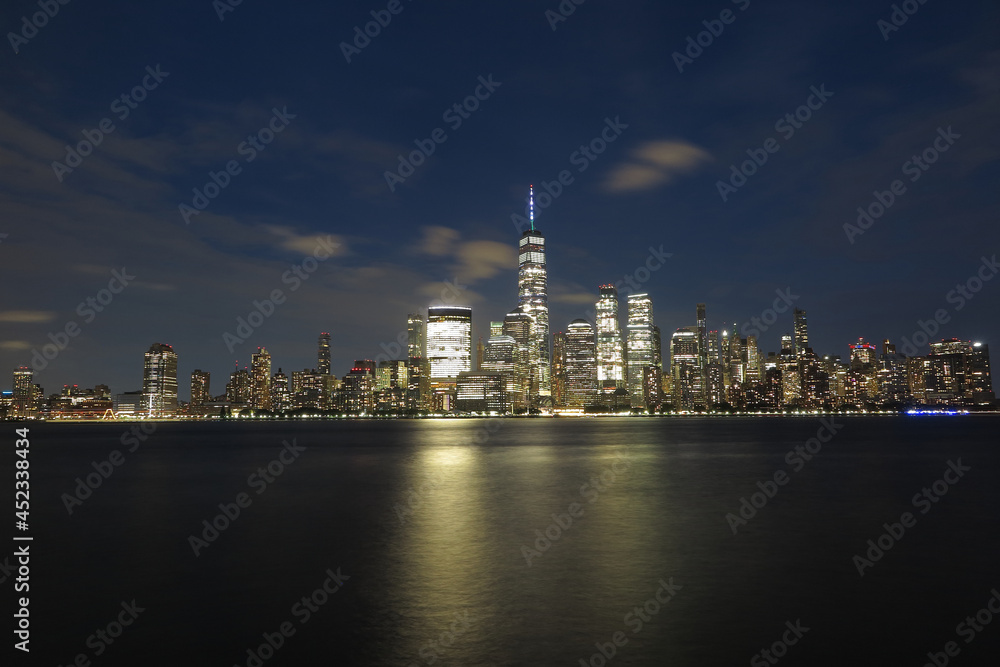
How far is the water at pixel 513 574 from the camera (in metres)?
18.1

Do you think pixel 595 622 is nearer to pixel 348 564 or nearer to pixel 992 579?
pixel 348 564

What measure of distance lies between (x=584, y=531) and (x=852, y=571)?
519 inches

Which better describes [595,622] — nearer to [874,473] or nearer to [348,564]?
[348,564]

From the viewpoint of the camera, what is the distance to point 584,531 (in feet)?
114

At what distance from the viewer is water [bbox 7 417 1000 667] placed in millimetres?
18062

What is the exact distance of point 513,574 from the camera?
2591 cm

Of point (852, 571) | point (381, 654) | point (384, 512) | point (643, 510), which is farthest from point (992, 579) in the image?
point (384, 512)

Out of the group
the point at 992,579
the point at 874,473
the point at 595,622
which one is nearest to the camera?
the point at 595,622

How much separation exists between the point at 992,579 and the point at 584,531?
17.7 m

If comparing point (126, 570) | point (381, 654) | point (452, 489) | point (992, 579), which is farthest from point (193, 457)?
point (992, 579)

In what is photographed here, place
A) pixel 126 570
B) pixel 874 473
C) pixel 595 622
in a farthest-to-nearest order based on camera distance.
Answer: pixel 874 473
pixel 126 570
pixel 595 622

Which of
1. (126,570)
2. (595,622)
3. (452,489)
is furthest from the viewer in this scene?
(452,489)

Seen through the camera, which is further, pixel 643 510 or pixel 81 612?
pixel 643 510

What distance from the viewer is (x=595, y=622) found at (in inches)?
784
